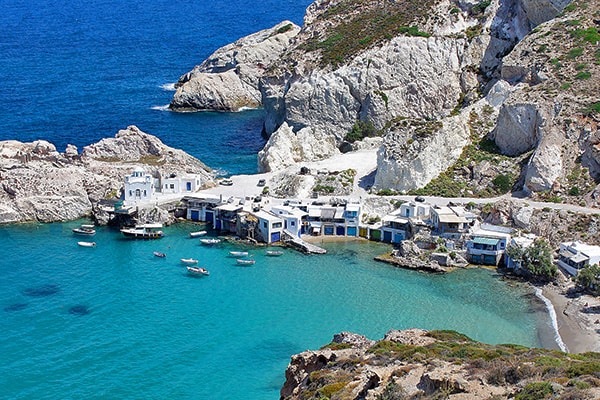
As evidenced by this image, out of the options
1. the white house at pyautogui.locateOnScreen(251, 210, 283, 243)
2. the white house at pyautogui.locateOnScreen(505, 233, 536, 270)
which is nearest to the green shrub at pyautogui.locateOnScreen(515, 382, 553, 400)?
the white house at pyautogui.locateOnScreen(505, 233, 536, 270)

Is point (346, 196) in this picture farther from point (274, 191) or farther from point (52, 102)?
point (52, 102)

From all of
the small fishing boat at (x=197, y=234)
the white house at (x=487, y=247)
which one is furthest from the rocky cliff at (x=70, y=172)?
the white house at (x=487, y=247)

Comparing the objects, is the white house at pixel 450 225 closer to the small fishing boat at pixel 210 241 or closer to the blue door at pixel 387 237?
the blue door at pixel 387 237

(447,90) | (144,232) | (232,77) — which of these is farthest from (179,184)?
(232,77)

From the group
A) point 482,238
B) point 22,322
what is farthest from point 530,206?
point 22,322

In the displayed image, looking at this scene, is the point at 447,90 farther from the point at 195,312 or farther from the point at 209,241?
the point at 195,312

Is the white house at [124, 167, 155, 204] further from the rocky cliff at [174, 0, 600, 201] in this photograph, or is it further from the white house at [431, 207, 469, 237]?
the white house at [431, 207, 469, 237]
